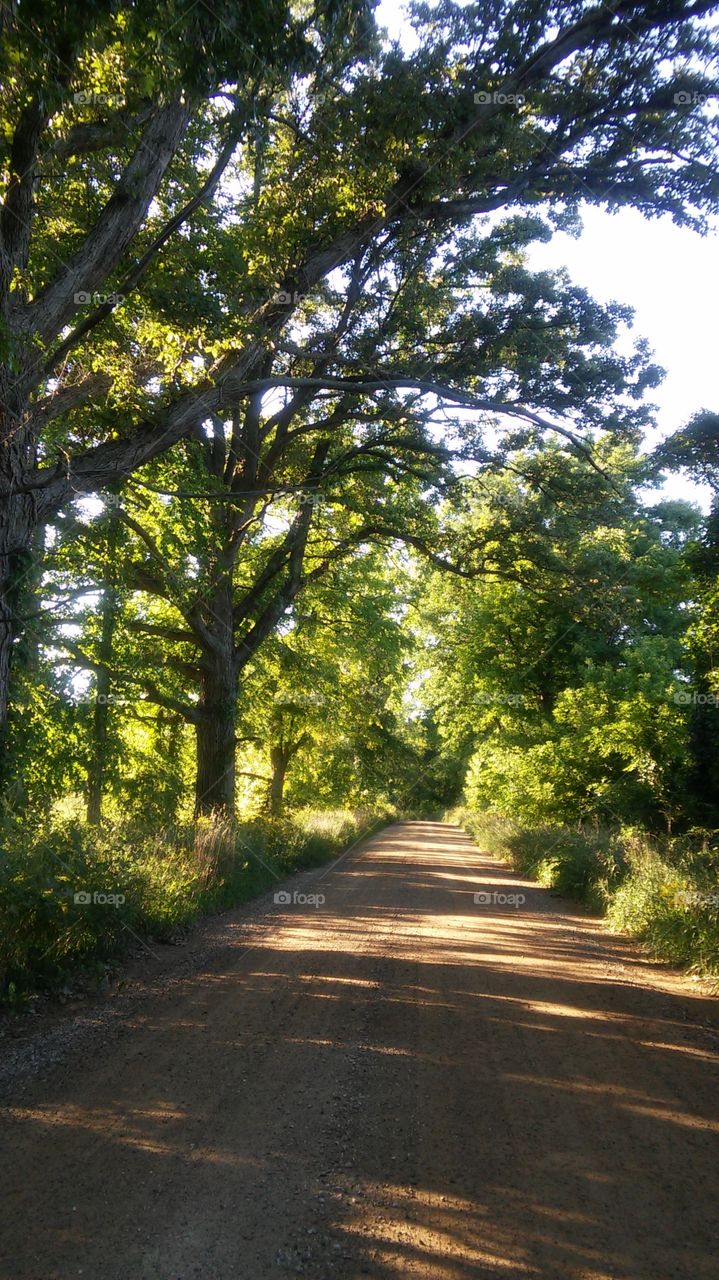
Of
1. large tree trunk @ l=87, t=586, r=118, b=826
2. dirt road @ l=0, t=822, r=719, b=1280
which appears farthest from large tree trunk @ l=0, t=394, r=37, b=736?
large tree trunk @ l=87, t=586, r=118, b=826

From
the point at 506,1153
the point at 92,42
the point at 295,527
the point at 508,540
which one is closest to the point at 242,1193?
the point at 506,1153

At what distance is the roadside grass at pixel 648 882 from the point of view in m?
9.30

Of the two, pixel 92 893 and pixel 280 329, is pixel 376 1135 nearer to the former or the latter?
pixel 92 893

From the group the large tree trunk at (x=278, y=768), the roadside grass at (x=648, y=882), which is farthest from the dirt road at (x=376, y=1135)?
the large tree trunk at (x=278, y=768)

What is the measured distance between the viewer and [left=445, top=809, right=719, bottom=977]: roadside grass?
9305 mm

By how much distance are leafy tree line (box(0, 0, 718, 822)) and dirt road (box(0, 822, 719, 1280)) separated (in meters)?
4.35

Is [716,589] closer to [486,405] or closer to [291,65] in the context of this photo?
[486,405]

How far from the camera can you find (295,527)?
17359 millimetres

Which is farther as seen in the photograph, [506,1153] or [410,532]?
[410,532]

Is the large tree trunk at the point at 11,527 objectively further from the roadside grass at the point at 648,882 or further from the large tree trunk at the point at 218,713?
the large tree trunk at the point at 218,713

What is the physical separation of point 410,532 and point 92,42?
11800mm

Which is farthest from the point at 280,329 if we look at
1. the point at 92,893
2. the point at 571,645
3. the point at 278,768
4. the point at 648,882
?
the point at 278,768

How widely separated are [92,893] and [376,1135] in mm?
4812

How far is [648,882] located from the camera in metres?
11.3
